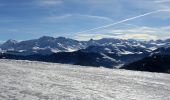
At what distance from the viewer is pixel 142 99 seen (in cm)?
4734

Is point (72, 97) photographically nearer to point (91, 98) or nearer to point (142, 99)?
point (91, 98)

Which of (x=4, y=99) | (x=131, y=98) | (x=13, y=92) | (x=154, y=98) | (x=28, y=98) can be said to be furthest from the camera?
(x=154, y=98)

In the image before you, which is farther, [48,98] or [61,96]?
[61,96]

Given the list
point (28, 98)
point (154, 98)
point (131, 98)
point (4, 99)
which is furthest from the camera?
point (154, 98)

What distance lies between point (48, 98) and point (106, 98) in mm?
8351

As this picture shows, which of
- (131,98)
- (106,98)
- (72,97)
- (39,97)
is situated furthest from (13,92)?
(131,98)

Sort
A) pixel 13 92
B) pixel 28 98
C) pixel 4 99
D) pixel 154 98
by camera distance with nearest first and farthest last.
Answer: pixel 4 99 < pixel 28 98 < pixel 13 92 < pixel 154 98

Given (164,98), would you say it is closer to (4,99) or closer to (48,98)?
(48,98)

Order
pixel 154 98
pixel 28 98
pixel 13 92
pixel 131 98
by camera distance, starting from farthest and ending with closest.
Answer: pixel 154 98 < pixel 131 98 < pixel 13 92 < pixel 28 98

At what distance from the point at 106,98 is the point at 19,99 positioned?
12381 mm

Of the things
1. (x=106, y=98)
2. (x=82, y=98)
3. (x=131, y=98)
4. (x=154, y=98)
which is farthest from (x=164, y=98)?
(x=82, y=98)

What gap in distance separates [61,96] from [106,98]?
585cm

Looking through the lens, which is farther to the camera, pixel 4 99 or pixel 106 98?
pixel 106 98

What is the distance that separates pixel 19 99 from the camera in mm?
35781
